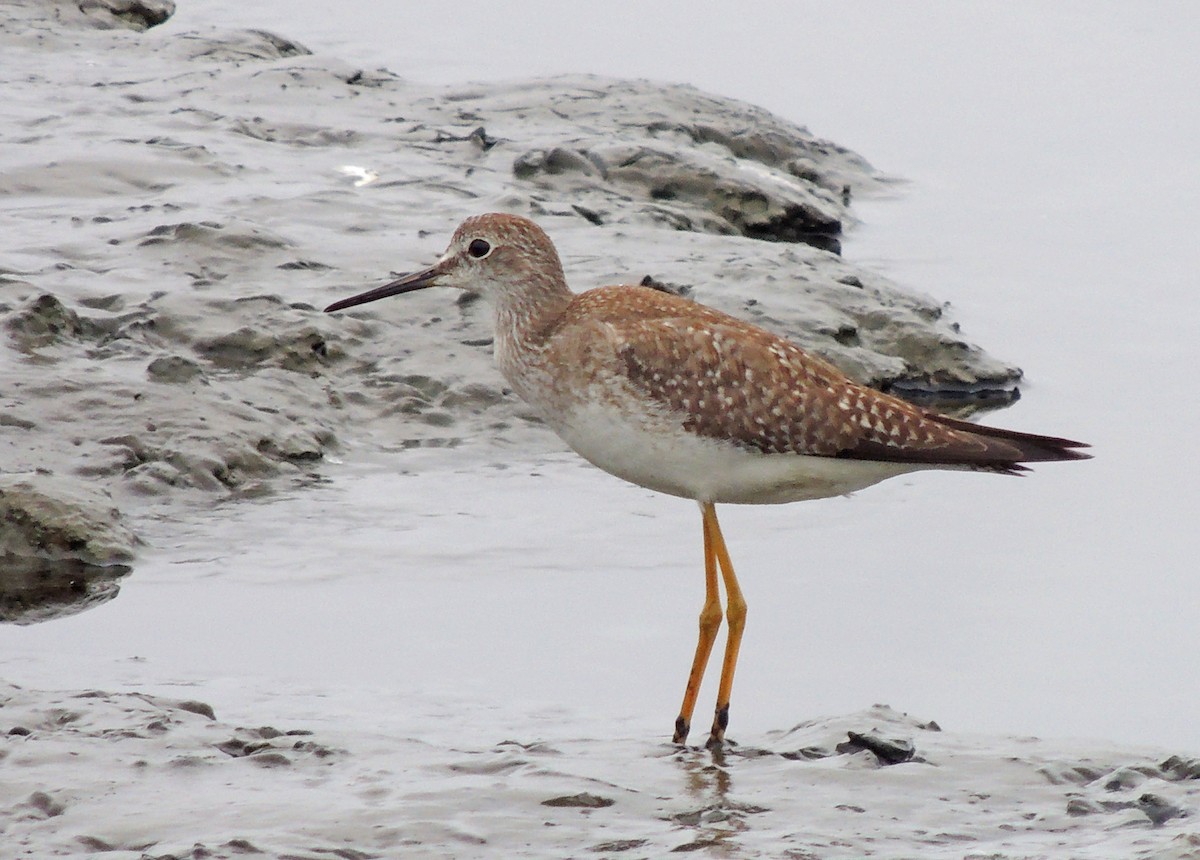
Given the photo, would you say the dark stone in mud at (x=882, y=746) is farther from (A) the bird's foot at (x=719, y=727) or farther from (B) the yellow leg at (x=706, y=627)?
(B) the yellow leg at (x=706, y=627)

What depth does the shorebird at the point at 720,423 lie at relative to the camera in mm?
7551

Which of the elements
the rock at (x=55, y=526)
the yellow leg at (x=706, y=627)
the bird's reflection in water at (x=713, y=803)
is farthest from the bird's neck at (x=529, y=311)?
the rock at (x=55, y=526)

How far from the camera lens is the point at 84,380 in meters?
10.1

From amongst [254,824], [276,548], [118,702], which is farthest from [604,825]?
[276,548]

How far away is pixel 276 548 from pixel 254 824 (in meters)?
3.40

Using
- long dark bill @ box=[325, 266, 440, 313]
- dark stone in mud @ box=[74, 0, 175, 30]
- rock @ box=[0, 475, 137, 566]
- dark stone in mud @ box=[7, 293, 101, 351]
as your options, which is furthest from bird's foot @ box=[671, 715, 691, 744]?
dark stone in mud @ box=[74, 0, 175, 30]

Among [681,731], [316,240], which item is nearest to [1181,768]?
[681,731]

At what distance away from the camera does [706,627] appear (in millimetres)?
7934

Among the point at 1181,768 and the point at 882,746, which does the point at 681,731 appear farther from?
the point at 1181,768

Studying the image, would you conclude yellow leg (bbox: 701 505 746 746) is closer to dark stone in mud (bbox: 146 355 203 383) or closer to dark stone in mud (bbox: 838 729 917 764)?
dark stone in mud (bbox: 838 729 917 764)

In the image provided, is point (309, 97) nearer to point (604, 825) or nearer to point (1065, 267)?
point (1065, 267)

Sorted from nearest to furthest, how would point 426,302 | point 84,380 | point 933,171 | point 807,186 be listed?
point 84,380
point 426,302
point 807,186
point 933,171

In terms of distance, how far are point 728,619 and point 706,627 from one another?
12cm

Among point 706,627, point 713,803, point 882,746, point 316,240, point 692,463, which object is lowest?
point 713,803
